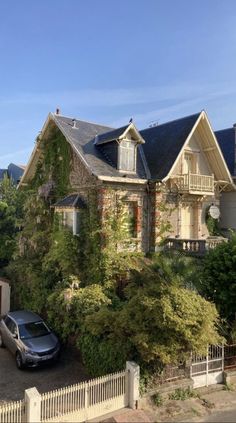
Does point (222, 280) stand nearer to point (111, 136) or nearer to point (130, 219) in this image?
point (130, 219)

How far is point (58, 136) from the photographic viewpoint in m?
20.5

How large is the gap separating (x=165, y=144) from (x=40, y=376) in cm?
1463

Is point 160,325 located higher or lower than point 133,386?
higher

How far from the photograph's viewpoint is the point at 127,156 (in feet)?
62.3

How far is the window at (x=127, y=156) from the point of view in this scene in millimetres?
18703

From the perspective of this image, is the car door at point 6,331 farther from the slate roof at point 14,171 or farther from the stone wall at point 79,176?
the slate roof at point 14,171

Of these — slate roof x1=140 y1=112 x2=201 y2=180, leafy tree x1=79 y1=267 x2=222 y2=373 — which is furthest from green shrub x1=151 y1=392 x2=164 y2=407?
slate roof x1=140 y1=112 x2=201 y2=180

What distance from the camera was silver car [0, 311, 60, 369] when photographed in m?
13.8

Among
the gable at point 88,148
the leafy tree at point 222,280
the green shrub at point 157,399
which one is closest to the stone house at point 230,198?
the gable at point 88,148

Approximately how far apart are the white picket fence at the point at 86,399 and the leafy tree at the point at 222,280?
5.36m

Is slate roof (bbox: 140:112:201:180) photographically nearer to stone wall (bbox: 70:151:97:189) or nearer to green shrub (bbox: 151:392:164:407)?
stone wall (bbox: 70:151:97:189)

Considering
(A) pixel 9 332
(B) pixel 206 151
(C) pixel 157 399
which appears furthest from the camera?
(B) pixel 206 151

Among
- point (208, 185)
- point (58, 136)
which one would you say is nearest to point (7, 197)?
point (58, 136)

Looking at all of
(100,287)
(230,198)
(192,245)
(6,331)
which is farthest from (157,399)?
(230,198)
